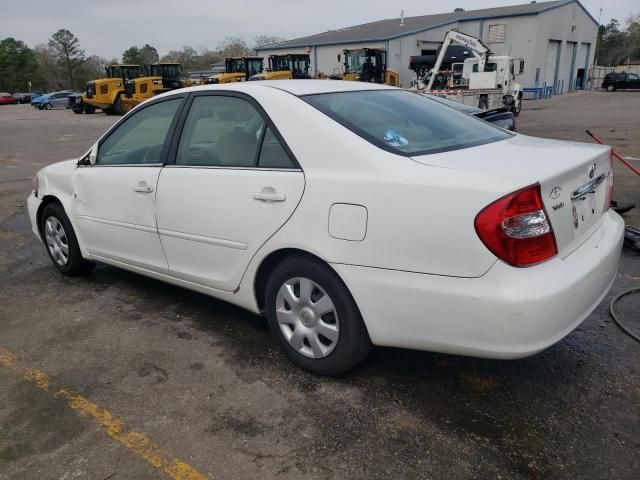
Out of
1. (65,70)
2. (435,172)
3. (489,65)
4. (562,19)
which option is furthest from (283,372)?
(65,70)

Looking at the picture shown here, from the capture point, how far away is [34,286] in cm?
459

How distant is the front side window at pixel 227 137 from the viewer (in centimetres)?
302

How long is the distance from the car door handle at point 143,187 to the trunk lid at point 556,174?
73.8 inches

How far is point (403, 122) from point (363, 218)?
0.84 metres

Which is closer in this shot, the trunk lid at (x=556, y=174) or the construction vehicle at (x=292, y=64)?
the trunk lid at (x=556, y=174)

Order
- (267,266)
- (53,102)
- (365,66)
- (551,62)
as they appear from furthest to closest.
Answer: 1. (551,62)
2. (53,102)
3. (365,66)
4. (267,266)

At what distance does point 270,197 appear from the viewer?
2873 millimetres

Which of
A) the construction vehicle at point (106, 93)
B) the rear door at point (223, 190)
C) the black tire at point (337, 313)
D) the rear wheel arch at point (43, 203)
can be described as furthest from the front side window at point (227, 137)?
the construction vehicle at point (106, 93)

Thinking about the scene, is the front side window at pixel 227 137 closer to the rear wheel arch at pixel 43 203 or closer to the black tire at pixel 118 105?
the rear wheel arch at pixel 43 203

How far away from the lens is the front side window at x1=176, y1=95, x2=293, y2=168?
3.02 m

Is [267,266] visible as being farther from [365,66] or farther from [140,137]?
[365,66]

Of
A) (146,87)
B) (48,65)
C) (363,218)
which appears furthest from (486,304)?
(48,65)

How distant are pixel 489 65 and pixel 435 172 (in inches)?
811

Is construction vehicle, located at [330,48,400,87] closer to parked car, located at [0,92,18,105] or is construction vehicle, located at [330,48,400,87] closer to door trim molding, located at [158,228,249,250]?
door trim molding, located at [158,228,249,250]
